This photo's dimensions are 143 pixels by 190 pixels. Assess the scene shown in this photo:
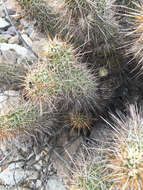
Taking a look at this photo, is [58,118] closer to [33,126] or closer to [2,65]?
[33,126]

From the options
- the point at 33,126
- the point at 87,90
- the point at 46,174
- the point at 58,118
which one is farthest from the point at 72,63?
the point at 46,174

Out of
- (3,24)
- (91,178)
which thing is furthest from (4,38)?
(91,178)

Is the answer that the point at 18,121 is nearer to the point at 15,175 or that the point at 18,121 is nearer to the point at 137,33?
the point at 15,175

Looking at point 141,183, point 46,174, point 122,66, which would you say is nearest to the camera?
point 141,183

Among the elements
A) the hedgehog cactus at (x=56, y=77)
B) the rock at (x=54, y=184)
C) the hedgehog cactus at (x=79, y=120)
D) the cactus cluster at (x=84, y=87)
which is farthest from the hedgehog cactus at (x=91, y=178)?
the rock at (x=54, y=184)

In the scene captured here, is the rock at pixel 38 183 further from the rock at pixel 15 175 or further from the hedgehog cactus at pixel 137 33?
the hedgehog cactus at pixel 137 33

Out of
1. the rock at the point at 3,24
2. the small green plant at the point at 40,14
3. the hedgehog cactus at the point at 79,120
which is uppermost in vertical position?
the small green plant at the point at 40,14

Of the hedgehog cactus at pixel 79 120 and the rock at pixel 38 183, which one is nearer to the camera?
the hedgehog cactus at pixel 79 120

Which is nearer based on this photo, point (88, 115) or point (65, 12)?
point (65, 12)
